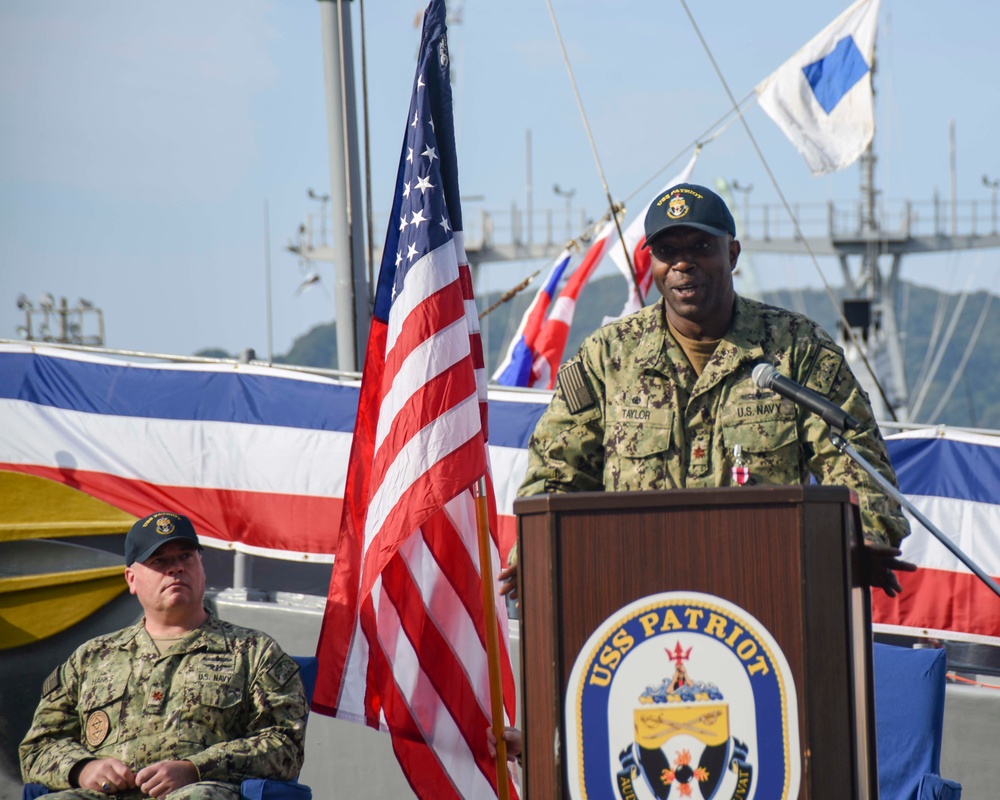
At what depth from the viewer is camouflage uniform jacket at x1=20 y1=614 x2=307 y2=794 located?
3.60 meters

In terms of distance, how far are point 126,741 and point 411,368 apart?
1.29m

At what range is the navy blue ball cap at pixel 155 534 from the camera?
3.75m

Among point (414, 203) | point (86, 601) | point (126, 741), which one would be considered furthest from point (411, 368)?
point (86, 601)

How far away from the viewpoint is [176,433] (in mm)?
5738

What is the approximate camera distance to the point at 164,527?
3.77 m

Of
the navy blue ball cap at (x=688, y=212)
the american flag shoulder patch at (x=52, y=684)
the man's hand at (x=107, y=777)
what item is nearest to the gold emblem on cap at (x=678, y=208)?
the navy blue ball cap at (x=688, y=212)

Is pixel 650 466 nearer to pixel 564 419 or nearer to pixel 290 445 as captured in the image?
pixel 564 419

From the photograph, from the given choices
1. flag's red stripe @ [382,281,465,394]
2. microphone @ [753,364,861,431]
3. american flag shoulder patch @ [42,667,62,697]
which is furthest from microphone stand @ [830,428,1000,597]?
american flag shoulder patch @ [42,667,62,697]

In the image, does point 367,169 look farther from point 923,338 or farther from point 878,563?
point 923,338

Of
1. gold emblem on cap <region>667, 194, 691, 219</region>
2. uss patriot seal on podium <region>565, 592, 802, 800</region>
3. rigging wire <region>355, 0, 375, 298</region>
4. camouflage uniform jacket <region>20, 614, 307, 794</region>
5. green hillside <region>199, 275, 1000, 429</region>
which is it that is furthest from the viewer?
green hillside <region>199, 275, 1000, 429</region>

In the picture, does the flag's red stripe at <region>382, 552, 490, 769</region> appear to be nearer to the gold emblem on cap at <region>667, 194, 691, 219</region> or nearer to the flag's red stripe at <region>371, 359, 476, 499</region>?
the flag's red stripe at <region>371, 359, 476, 499</region>

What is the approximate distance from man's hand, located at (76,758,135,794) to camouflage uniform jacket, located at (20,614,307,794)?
0.20ft

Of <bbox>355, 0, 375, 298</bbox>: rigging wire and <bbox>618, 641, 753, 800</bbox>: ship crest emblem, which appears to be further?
<bbox>355, 0, 375, 298</bbox>: rigging wire

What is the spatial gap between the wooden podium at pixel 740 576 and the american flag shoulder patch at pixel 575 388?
2.65 ft
